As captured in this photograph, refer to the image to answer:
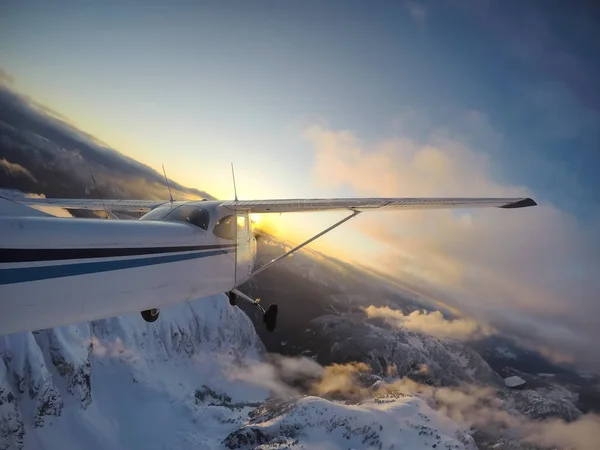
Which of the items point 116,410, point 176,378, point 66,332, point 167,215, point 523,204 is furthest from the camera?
point 176,378

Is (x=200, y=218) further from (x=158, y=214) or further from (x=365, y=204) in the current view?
(x=365, y=204)

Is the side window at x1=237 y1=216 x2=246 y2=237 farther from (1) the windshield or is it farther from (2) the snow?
(2) the snow

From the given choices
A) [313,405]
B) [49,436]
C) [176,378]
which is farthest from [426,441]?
[49,436]

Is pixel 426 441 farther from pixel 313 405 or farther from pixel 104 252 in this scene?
pixel 104 252

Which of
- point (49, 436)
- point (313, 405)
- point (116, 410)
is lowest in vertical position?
point (313, 405)

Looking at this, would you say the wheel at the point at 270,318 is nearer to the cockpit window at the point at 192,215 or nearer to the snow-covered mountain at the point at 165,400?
the cockpit window at the point at 192,215

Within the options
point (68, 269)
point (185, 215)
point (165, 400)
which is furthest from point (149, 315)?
point (165, 400)

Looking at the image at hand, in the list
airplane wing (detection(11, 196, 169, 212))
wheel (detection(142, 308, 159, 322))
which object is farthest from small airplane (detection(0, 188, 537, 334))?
airplane wing (detection(11, 196, 169, 212))
